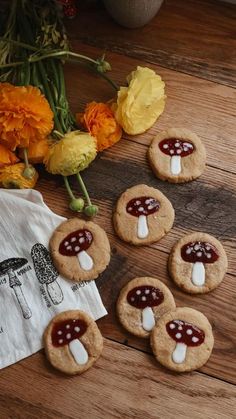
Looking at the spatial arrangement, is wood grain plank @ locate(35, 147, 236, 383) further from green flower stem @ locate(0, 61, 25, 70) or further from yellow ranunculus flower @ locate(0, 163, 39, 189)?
green flower stem @ locate(0, 61, 25, 70)

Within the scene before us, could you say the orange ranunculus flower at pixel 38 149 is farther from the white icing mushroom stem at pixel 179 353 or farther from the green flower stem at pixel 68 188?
the white icing mushroom stem at pixel 179 353

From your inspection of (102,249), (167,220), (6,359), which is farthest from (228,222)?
(6,359)

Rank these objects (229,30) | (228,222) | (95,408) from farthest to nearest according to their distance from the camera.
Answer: (229,30) < (228,222) < (95,408)

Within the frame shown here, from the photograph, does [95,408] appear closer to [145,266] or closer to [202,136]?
[145,266]

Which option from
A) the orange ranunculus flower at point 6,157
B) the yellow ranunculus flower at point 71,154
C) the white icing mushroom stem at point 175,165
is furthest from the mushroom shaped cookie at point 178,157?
the orange ranunculus flower at point 6,157

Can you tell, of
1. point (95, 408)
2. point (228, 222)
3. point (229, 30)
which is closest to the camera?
point (95, 408)

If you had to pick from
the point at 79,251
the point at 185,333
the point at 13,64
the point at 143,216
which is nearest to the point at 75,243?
the point at 79,251
